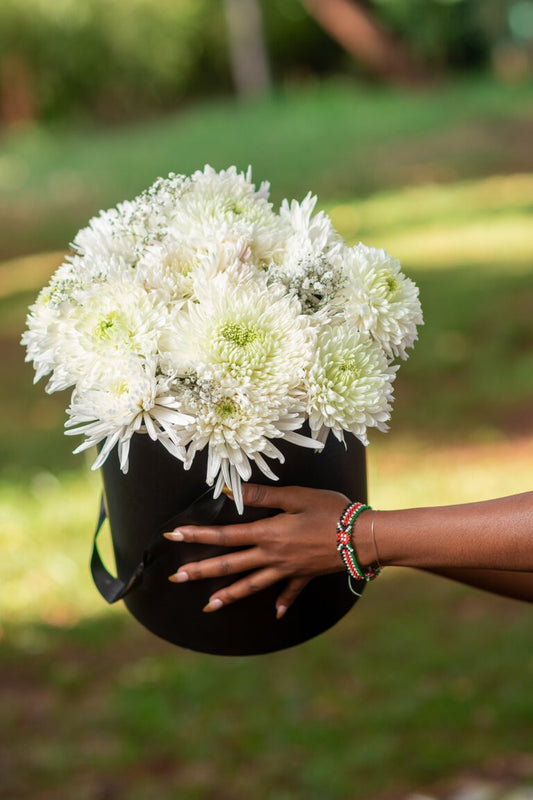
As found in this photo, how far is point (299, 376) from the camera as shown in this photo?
145cm

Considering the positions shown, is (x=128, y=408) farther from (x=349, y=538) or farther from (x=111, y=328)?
(x=349, y=538)

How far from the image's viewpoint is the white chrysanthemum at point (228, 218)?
1.61 metres

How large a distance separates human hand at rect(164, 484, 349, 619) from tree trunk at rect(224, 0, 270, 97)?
20068mm

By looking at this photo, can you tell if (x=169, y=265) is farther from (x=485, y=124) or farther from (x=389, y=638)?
(x=485, y=124)

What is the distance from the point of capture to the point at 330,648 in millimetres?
3729

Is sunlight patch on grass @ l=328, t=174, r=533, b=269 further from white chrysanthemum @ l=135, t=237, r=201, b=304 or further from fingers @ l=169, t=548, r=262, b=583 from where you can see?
fingers @ l=169, t=548, r=262, b=583

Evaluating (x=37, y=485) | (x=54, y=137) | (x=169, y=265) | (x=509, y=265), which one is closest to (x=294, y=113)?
(x=54, y=137)

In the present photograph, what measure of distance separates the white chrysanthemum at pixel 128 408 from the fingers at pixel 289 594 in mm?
318

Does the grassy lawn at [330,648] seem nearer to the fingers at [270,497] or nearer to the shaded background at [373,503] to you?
the shaded background at [373,503]

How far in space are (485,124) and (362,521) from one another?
12910mm

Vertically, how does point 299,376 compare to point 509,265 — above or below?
below

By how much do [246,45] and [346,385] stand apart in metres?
21.0

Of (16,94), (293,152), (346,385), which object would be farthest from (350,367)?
(16,94)

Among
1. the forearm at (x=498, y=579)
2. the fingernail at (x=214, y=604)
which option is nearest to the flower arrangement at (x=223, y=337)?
the fingernail at (x=214, y=604)
